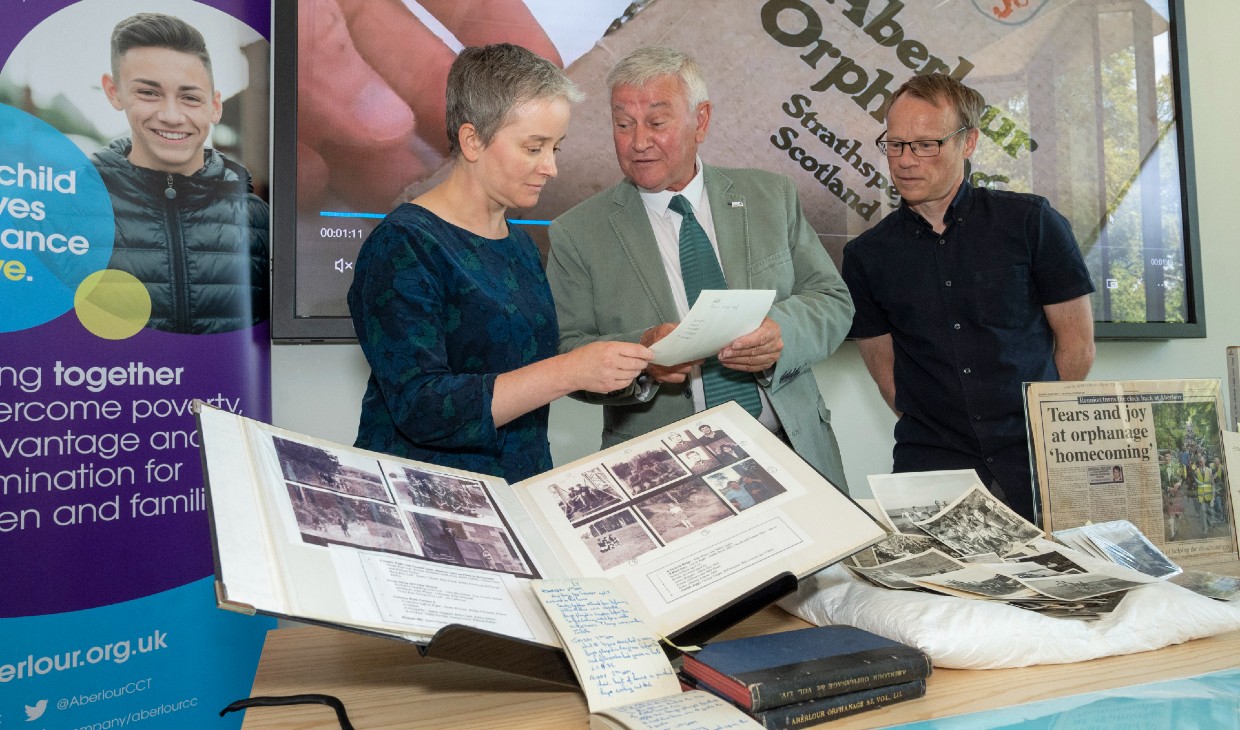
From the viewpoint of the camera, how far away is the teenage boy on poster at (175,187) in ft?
6.68

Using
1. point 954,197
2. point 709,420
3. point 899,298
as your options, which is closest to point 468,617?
point 709,420

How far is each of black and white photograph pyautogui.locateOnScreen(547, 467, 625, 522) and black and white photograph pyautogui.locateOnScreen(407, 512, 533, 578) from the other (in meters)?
0.11

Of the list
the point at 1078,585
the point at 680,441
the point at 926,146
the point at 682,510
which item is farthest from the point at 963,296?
the point at 682,510

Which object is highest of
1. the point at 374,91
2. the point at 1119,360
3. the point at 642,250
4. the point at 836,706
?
the point at 374,91

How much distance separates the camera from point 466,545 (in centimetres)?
97

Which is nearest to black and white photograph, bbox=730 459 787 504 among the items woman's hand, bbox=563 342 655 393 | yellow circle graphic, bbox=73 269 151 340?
woman's hand, bbox=563 342 655 393

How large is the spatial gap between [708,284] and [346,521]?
Answer: 1.15 m

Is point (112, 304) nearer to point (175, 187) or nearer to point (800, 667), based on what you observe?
point (175, 187)

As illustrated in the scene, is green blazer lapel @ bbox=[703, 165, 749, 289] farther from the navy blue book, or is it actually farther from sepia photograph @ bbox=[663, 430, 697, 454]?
the navy blue book

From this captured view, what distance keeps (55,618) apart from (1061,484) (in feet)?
6.23

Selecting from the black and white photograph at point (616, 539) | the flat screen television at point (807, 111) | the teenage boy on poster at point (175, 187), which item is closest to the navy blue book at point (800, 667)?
the black and white photograph at point (616, 539)

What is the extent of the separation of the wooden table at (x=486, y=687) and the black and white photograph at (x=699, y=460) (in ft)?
0.66

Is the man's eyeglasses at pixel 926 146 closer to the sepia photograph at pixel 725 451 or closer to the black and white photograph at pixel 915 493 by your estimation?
the black and white photograph at pixel 915 493

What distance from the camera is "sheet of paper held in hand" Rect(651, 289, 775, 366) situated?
133 centimetres
